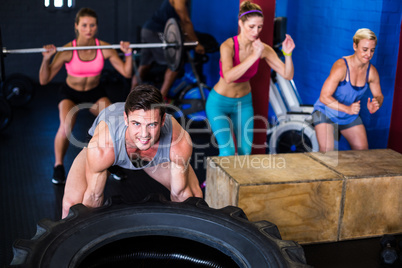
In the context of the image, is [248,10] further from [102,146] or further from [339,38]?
[102,146]

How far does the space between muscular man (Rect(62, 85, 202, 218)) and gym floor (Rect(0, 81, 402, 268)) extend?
78 centimetres

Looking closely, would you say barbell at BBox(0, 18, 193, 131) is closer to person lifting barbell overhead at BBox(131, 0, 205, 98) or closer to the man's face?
person lifting barbell overhead at BBox(131, 0, 205, 98)

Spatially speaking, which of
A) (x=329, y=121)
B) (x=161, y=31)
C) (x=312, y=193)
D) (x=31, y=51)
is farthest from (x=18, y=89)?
(x=312, y=193)

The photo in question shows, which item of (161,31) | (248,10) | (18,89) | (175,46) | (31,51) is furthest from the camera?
(18,89)

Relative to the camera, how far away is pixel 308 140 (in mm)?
4383

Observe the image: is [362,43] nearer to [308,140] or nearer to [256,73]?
[256,73]

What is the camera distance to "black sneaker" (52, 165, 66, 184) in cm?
402

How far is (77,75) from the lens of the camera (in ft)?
13.4

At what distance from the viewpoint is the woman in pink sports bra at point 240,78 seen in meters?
3.51

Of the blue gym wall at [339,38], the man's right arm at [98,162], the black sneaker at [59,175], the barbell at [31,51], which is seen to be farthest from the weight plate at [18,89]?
the man's right arm at [98,162]

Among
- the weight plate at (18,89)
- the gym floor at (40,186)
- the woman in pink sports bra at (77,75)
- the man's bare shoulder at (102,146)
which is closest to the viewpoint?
the man's bare shoulder at (102,146)

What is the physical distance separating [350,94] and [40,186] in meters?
2.45

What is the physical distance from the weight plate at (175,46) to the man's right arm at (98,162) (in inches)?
87.5

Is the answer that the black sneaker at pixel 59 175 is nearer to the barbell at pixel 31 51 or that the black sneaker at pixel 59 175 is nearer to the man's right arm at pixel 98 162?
the barbell at pixel 31 51
